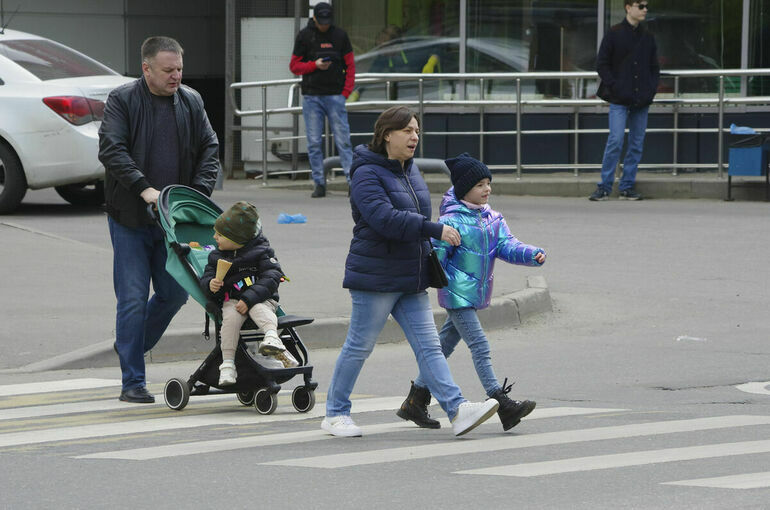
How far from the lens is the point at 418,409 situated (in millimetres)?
7523

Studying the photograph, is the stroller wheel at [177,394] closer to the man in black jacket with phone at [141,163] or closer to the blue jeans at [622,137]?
the man in black jacket with phone at [141,163]

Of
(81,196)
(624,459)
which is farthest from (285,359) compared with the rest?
(81,196)

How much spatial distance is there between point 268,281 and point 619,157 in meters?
10.5

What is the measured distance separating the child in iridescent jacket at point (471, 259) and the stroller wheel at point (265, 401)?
71 centimetres

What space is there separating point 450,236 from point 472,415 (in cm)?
87

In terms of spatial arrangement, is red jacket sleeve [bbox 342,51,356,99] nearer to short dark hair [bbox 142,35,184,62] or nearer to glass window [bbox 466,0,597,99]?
glass window [bbox 466,0,597,99]

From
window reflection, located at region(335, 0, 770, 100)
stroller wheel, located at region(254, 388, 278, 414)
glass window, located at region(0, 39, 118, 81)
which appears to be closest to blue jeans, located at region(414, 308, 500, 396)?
stroller wheel, located at region(254, 388, 278, 414)

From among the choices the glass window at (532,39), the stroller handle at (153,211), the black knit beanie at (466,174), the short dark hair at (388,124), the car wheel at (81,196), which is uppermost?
the glass window at (532,39)

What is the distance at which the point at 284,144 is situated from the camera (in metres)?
21.4

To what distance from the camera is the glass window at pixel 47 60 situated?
50.2ft

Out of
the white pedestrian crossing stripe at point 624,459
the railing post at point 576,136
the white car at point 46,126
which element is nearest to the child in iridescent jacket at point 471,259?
the white pedestrian crossing stripe at point 624,459

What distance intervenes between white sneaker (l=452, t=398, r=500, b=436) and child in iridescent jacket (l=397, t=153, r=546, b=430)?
285 millimetres

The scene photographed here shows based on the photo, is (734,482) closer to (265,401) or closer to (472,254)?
(472,254)

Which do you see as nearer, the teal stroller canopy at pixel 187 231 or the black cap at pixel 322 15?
the teal stroller canopy at pixel 187 231
